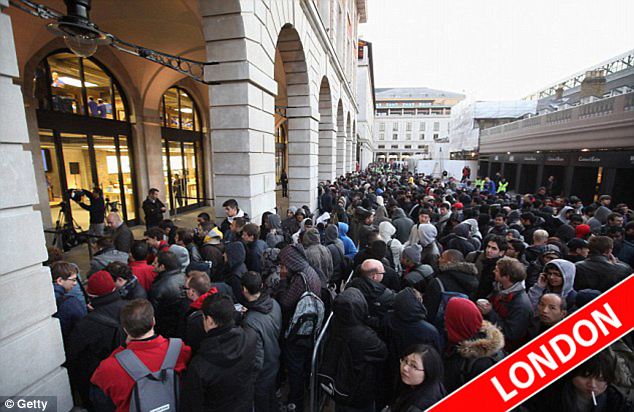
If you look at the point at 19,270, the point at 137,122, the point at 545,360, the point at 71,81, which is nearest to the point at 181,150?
the point at 137,122

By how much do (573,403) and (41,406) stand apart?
4.08 meters

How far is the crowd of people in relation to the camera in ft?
6.64

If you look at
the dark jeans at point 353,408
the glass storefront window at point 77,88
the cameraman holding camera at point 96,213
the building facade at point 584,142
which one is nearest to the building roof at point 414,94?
the building facade at point 584,142

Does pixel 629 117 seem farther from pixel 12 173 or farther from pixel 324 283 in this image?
pixel 12 173

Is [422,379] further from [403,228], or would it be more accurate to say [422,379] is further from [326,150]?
[326,150]

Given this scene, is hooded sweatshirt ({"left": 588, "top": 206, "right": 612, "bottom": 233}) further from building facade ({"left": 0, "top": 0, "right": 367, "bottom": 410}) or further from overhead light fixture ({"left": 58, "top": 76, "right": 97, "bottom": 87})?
overhead light fixture ({"left": 58, "top": 76, "right": 97, "bottom": 87})

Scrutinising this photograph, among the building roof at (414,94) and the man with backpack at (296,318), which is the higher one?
the building roof at (414,94)

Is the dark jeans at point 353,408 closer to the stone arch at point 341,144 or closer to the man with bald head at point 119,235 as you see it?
the man with bald head at point 119,235

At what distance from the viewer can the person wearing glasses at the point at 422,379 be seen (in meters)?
1.91

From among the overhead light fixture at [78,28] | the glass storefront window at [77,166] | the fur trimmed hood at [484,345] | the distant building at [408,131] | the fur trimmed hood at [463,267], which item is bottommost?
the fur trimmed hood at [484,345]

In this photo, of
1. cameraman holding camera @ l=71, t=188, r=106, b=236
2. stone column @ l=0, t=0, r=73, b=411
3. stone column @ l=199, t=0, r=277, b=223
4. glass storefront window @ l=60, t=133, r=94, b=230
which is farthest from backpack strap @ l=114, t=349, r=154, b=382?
glass storefront window @ l=60, t=133, r=94, b=230

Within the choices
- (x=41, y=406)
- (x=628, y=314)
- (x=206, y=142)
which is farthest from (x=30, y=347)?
(x=206, y=142)

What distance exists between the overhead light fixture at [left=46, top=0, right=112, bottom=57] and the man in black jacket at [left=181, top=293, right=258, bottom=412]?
3.48 meters

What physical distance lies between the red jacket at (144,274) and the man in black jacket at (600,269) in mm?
5228
